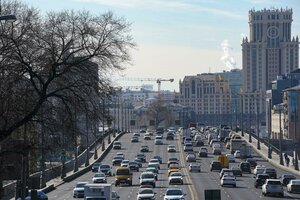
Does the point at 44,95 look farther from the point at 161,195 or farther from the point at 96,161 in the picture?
the point at 96,161

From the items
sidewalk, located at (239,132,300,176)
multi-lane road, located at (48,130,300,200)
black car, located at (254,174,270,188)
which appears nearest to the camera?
multi-lane road, located at (48,130,300,200)

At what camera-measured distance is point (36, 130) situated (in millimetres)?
45188

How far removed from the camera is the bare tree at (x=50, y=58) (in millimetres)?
38531

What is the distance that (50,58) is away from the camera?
39.2m

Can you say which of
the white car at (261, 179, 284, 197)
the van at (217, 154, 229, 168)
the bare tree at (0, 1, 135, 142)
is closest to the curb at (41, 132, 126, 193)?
the van at (217, 154, 229, 168)

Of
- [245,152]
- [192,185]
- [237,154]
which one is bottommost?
[192,185]

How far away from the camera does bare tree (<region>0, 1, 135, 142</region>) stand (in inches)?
1517

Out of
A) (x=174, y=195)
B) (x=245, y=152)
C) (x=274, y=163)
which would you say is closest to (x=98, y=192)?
(x=174, y=195)

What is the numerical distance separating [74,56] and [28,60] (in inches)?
80.2

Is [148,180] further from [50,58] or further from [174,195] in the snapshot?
[50,58]

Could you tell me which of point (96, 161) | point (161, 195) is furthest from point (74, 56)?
point (96, 161)

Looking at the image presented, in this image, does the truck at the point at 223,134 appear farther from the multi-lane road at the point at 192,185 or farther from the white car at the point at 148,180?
the white car at the point at 148,180

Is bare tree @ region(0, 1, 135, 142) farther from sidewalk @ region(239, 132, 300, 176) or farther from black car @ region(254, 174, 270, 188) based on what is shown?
sidewalk @ region(239, 132, 300, 176)

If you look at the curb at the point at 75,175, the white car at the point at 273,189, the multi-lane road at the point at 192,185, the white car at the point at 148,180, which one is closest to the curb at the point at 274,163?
the multi-lane road at the point at 192,185
